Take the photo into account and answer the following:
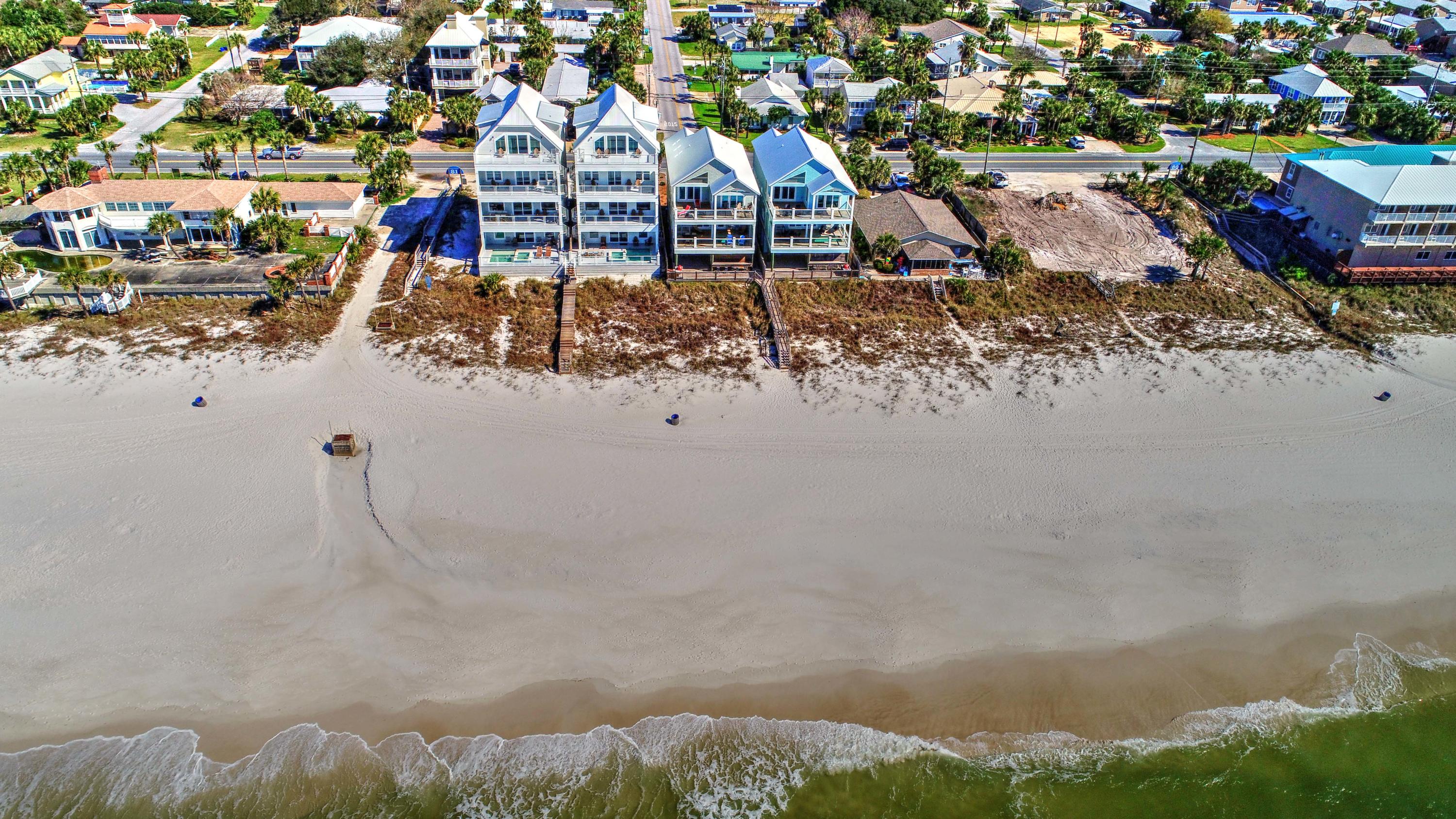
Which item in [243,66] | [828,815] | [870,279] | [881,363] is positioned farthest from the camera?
[243,66]

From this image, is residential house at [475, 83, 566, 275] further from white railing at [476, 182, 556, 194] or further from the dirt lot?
the dirt lot

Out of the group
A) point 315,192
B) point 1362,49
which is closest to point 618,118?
point 315,192

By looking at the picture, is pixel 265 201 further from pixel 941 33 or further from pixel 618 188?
pixel 941 33

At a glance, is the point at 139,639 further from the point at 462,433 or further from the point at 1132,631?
the point at 1132,631

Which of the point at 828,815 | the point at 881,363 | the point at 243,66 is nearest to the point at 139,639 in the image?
the point at 828,815

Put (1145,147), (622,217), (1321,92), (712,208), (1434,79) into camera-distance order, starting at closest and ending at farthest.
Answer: (712,208)
(622,217)
(1145,147)
(1321,92)
(1434,79)

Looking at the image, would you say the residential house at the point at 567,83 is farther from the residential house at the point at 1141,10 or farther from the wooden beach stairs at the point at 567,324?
the residential house at the point at 1141,10
